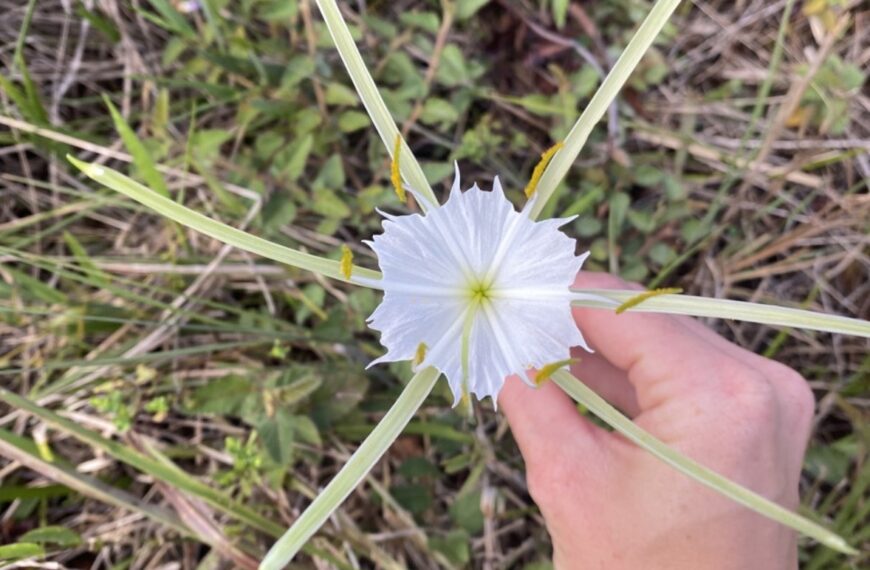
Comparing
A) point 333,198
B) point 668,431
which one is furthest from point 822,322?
point 333,198

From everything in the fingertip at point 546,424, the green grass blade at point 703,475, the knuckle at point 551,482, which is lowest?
the knuckle at point 551,482

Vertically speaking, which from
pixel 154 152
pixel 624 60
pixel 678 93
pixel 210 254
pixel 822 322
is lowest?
pixel 210 254

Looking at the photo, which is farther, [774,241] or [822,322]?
[774,241]

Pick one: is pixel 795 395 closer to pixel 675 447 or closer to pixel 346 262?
pixel 675 447

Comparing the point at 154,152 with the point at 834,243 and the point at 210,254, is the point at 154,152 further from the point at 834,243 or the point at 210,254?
the point at 834,243

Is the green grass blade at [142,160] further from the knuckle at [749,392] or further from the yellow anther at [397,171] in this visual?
the knuckle at [749,392]

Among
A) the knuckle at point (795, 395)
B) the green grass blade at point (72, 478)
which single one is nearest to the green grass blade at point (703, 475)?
the knuckle at point (795, 395)

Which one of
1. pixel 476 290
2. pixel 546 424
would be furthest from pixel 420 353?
pixel 546 424

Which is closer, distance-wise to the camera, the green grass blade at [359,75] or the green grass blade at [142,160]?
the green grass blade at [359,75]
